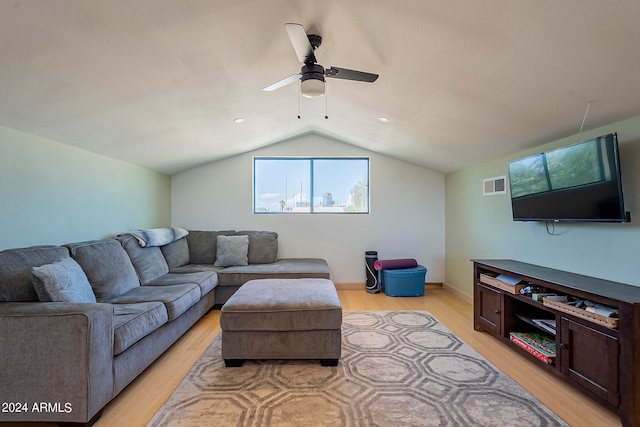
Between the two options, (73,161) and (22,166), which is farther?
(73,161)

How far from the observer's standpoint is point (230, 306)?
2389 millimetres

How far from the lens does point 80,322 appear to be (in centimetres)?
165

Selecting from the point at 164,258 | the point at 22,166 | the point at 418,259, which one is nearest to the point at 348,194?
the point at 418,259

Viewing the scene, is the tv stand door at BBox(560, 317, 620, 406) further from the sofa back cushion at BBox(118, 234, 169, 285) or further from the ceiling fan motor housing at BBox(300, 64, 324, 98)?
the sofa back cushion at BBox(118, 234, 169, 285)

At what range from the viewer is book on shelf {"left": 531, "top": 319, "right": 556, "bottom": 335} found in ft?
7.45

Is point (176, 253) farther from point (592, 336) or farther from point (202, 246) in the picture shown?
point (592, 336)

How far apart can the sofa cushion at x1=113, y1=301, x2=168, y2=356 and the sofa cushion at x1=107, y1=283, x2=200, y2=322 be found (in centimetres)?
9

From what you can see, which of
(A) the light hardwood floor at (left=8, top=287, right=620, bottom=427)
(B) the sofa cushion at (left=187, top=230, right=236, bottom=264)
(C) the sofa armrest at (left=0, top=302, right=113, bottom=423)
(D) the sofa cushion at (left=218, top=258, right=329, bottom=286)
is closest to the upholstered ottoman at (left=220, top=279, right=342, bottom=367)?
(A) the light hardwood floor at (left=8, top=287, right=620, bottom=427)

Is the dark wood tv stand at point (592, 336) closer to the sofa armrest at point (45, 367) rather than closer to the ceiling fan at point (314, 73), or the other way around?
the ceiling fan at point (314, 73)

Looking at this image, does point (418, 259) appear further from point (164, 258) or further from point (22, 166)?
point (22, 166)

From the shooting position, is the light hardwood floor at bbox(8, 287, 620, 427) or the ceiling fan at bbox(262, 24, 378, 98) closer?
the light hardwood floor at bbox(8, 287, 620, 427)

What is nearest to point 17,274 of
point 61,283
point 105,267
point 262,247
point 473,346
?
point 61,283

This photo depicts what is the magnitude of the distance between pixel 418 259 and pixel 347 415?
11.6 feet

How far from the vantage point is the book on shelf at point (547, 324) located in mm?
2270
